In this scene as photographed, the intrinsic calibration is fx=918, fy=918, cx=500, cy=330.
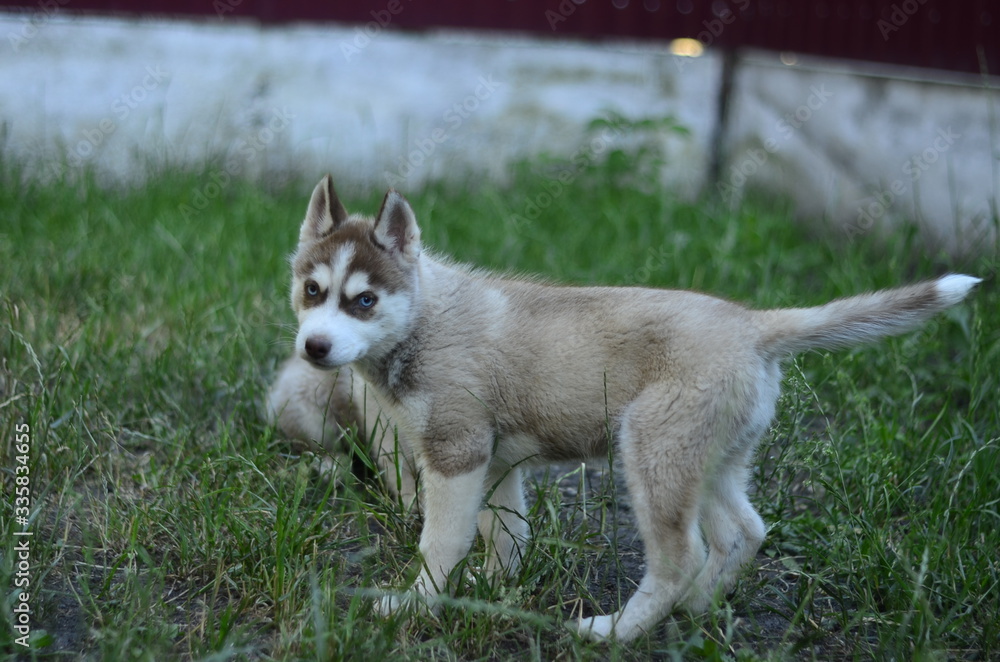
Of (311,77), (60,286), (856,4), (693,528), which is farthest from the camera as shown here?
(311,77)

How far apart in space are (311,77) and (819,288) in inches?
182

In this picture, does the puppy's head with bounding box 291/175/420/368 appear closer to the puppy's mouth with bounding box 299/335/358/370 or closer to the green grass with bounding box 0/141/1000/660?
the puppy's mouth with bounding box 299/335/358/370

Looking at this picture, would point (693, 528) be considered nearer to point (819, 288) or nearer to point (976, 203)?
point (819, 288)

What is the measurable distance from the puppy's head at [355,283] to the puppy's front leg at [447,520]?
1.75 feet

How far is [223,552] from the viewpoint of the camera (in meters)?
3.03

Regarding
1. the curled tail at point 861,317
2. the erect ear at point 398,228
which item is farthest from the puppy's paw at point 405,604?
the curled tail at point 861,317

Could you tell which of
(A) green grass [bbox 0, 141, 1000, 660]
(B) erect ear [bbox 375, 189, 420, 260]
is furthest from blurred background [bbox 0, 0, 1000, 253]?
(B) erect ear [bbox 375, 189, 420, 260]

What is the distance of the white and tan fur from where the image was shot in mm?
2879

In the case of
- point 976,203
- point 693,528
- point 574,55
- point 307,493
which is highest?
point 574,55

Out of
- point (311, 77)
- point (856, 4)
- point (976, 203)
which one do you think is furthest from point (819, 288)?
point (311, 77)

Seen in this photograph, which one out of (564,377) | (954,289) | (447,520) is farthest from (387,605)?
(954,289)

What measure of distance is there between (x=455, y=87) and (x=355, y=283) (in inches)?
207

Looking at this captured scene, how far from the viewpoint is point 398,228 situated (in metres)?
3.40

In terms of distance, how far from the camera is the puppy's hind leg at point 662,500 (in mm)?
2840
